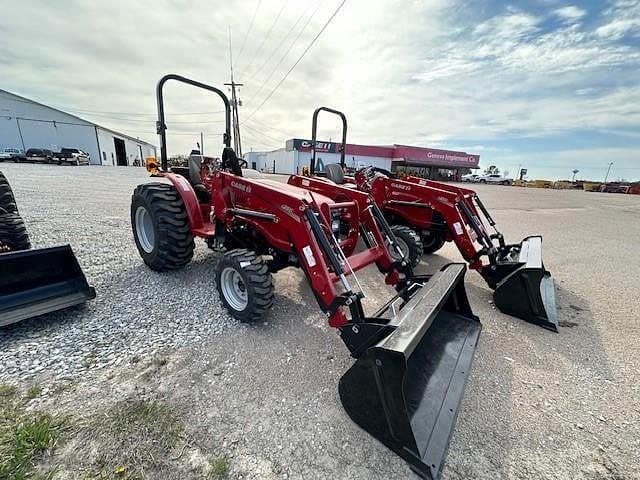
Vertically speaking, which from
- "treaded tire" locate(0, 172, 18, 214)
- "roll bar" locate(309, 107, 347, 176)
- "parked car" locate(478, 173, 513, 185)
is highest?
"roll bar" locate(309, 107, 347, 176)

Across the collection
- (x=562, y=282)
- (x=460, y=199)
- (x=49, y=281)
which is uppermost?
(x=460, y=199)

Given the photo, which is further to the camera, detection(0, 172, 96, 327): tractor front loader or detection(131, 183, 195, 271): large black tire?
detection(131, 183, 195, 271): large black tire

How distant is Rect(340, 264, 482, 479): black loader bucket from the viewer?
1567mm

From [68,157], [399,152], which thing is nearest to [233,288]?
[68,157]

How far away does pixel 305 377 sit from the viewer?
227 centimetres

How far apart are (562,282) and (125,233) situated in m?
7.65

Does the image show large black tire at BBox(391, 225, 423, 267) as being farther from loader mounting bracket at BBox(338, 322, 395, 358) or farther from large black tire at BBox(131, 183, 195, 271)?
large black tire at BBox(131, 183, 195, 271)

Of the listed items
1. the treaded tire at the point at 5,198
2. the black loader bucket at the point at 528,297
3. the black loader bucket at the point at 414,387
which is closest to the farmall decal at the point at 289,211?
the black loader bucket at the point at 414,387

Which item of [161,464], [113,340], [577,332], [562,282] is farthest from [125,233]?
[562,282]

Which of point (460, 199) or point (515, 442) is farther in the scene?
point (460, 199)

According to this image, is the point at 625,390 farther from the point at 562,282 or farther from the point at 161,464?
the point at 161,464

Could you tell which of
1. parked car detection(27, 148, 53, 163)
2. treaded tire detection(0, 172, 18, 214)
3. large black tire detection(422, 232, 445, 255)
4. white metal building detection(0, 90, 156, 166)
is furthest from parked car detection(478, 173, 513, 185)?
white metal building detection(0, 90, 156, 166)

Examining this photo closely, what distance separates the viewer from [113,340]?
253 cm

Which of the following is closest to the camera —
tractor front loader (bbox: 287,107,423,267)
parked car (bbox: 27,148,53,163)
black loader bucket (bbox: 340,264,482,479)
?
black loader bucket (bbox: 340,264,482,479)
